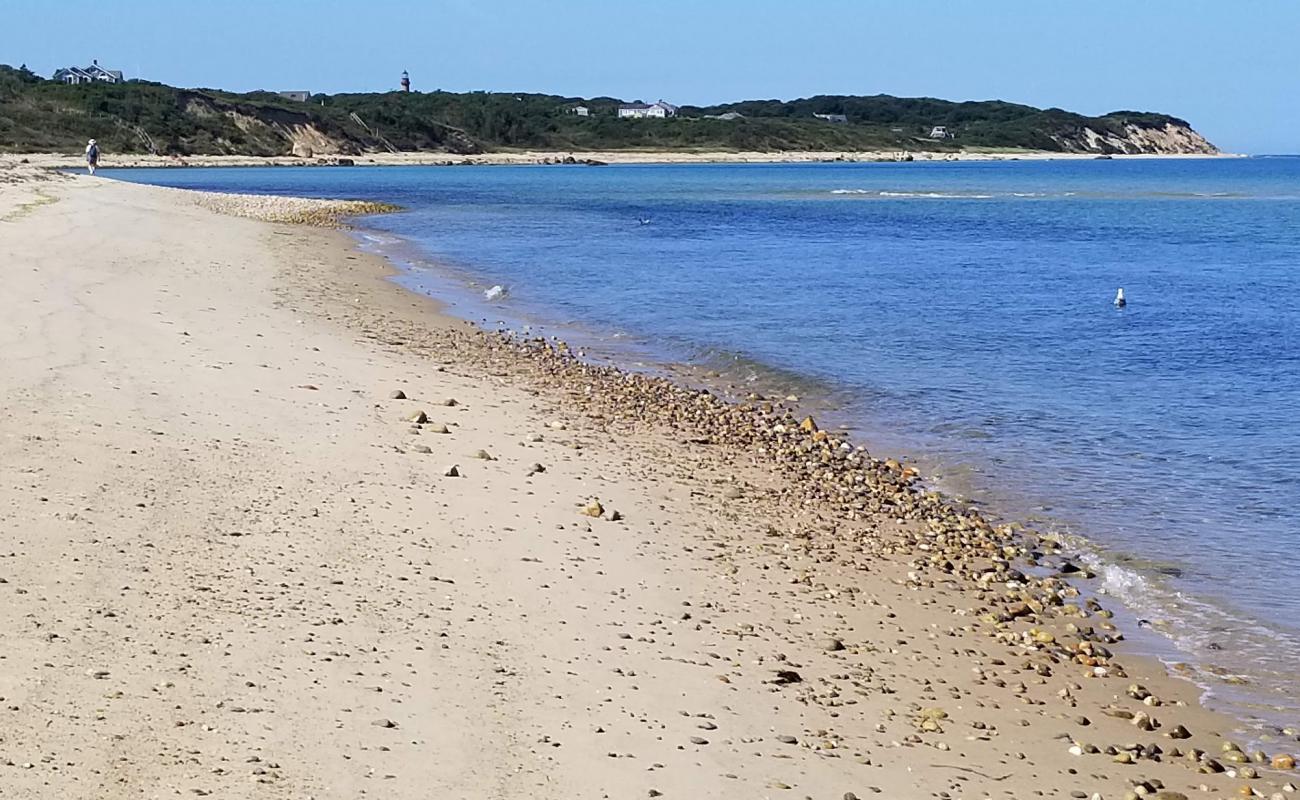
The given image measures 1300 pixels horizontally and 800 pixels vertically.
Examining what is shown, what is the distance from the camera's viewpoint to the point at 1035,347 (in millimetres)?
19688

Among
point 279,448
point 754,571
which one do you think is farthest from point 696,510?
point 279,448

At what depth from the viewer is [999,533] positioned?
9797mm

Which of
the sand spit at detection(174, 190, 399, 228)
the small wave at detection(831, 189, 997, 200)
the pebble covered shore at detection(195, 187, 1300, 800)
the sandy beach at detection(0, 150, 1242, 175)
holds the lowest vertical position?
the pebble covered shore at detection(195, 187, 1300, 800)

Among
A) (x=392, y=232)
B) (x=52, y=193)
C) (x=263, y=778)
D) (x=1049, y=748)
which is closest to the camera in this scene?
(x=263, y=778)

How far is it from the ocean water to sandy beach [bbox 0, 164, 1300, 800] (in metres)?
0.85

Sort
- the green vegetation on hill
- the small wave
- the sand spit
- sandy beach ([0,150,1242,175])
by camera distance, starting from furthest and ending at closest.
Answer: the green vegetation on hill → sandy beach ([0,150,1242,175]) → the small wave → the sand spit

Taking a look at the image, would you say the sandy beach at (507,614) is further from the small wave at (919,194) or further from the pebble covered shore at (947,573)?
the small wave at (919,194)

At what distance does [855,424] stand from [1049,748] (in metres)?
7.62

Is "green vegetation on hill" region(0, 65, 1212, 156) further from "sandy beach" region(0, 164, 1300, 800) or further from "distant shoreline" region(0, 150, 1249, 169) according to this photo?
"sandy beach" region(0, 164, 1300, 800)

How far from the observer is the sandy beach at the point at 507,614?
5297 millimetres

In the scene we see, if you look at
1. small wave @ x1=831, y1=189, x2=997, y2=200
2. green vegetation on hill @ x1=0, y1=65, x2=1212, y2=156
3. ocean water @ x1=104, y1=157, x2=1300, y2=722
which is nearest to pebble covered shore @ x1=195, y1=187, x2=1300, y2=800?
ocean water @ x1=104, y1=157, x2=1300, y2=722

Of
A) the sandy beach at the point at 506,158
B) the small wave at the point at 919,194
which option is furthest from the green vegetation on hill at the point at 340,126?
the small wave at the point at 919,194

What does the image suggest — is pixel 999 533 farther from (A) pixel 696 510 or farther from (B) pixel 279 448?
(B) pixel 279 448

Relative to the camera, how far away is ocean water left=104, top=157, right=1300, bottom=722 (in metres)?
9.33
